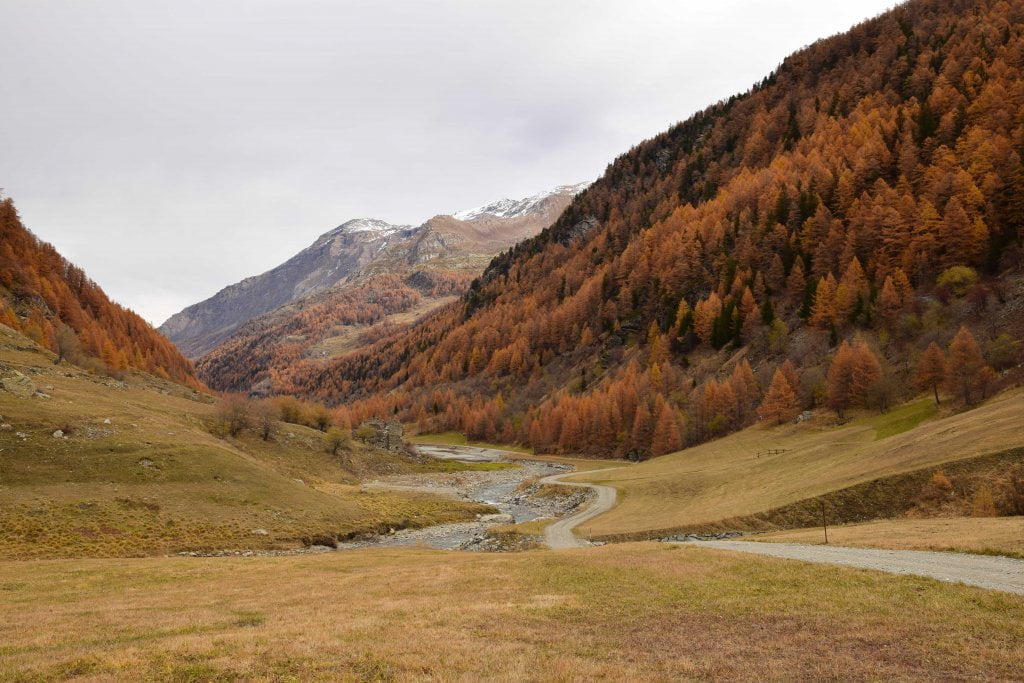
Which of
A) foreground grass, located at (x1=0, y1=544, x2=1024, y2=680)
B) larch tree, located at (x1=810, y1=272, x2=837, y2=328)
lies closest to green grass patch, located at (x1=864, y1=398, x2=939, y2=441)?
larch tree, located at (x1=810, y1=272, x2=837, y2=328)

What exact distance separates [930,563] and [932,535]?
7712 mm

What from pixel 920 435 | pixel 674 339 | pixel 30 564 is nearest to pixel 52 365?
pixel 30 564

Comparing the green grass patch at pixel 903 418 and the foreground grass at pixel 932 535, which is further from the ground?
the green grass patch at pixel 903 418

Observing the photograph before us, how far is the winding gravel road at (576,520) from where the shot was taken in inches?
1975

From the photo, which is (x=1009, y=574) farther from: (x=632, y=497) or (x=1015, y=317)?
(x=1015, y=317)

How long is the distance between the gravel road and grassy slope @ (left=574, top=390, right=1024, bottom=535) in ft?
61.5

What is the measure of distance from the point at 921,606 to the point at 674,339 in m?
140

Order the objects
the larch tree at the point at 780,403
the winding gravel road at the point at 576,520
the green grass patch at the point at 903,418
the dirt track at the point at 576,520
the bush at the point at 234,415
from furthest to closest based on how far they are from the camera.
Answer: the larch tree at the point at 780,403, the bush at the point at 234,415, the green grass patch at the point at 903,418, the dirt track at the point at 576,520, the winding gravel road at the point at 576,520

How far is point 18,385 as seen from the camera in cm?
6419

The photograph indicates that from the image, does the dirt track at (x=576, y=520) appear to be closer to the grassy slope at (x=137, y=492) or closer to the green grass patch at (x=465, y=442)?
the grassy slope at (x=137, y=492)

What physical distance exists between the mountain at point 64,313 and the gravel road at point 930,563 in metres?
129

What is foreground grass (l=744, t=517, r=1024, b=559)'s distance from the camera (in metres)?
25.0

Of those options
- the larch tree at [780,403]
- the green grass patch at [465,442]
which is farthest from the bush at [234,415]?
the larch tree at [780,403]

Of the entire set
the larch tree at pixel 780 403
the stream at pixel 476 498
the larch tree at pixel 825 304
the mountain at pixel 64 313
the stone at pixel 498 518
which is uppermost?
the mountain at pixel 64 313
